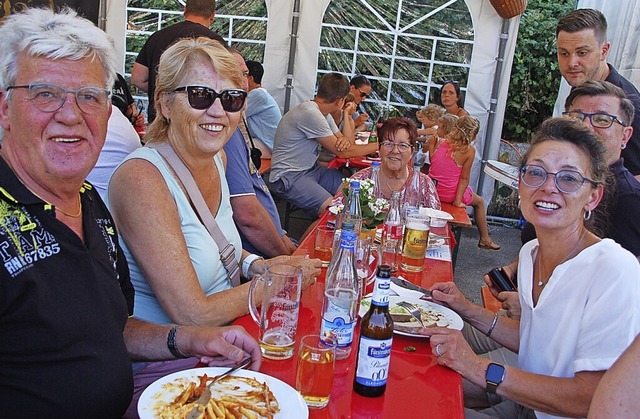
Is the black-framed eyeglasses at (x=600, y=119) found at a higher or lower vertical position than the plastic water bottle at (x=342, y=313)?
higher

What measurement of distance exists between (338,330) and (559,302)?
2.41 feet

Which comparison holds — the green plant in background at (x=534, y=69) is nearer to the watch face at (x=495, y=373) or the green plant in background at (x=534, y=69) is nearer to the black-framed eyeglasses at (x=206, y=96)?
the black-framed eyeglasses at (x=206, y=96)

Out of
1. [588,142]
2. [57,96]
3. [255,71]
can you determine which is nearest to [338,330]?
[57,96]

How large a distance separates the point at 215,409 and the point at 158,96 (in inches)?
57.0

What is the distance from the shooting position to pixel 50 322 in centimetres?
135

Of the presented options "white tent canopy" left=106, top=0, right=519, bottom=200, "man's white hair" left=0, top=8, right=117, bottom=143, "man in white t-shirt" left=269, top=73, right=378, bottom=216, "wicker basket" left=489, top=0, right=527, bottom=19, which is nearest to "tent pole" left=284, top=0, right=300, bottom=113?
"white tent canopy" left=106, top=0, right=519, bottom=200

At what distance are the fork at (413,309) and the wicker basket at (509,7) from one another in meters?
5.82

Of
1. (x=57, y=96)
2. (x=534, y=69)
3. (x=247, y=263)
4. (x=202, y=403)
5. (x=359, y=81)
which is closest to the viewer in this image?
(x=202, y=403)

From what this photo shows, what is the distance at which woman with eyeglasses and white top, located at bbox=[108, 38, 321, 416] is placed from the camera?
1867 mm

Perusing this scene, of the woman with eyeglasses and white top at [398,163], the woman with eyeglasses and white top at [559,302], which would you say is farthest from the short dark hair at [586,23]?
the woman with eyeglasses and white top at [559,302]

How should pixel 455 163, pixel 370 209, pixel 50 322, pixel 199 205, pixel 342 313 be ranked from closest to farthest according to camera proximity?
pixel 50 322 < pixel 342 313 < pixel 199 205 < pixel 370 209 < pixel 455 163

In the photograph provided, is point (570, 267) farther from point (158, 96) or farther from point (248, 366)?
point (158, 96)

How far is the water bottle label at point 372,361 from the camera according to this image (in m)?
1.42

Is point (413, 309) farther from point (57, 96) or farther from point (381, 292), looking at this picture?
point (57, 96)
